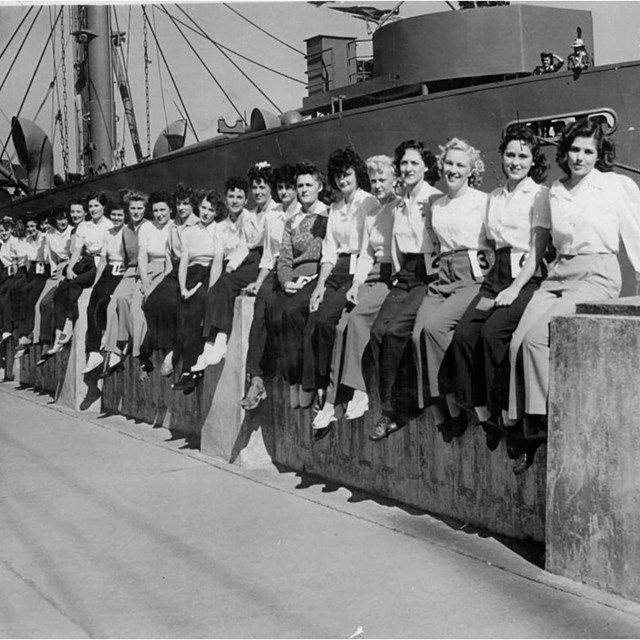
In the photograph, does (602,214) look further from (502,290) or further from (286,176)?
(286,176)

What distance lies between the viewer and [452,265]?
15.2 ft

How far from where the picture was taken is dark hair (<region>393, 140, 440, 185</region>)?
4.98 m

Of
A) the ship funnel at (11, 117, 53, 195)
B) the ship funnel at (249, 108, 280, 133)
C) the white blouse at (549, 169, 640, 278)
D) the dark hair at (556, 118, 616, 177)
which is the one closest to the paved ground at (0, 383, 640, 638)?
the white blouse at (549, 169, 640, 278)

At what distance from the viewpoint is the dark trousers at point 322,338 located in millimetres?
5145

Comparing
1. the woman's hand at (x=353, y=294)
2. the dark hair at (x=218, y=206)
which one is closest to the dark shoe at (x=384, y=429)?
the woman's hand at (x=353, y=294)

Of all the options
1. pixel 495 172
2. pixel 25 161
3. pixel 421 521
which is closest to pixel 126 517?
pixel 421 521

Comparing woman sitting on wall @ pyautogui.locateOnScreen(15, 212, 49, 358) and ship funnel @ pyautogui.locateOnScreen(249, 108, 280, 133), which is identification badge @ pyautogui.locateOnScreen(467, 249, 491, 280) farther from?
ship funnel @ pyautogui.locateOnScreen(249, 108, 280, 133)

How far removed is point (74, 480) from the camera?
609 centimetres

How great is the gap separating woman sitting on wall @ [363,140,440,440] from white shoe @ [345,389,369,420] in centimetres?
8

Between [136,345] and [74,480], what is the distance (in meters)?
1.98

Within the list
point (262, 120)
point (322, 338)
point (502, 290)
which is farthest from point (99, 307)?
point (502, 290)

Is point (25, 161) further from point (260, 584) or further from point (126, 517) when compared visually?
point (260, 584)

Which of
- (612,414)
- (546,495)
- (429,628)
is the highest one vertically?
(612,414)

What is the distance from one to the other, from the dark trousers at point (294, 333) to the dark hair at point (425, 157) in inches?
38.6
